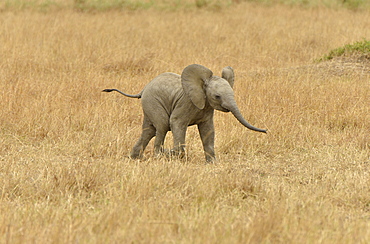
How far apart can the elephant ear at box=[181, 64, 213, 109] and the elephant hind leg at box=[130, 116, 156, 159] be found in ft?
2.44

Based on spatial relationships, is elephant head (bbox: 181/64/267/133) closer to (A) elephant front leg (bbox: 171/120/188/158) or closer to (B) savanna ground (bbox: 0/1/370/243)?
(A) elephant front leg (bbox: 171/120/188/158)

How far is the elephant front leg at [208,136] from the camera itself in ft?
17.8

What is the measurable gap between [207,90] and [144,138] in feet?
3.36

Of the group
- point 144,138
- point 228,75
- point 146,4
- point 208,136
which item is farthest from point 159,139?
point 146,4

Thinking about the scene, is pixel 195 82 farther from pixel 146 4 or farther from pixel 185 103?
pixel 146 4

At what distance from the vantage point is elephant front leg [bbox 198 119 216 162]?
5434 millimetres

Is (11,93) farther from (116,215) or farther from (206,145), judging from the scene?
(116,215)

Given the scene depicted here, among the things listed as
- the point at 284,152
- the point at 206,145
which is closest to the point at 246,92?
the point at 284,152

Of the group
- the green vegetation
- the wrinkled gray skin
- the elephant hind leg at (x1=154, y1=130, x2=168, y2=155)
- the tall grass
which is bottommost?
the tall grass

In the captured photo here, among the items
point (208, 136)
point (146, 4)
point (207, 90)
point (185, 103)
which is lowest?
point (146, 4)

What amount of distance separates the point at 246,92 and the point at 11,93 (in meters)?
3.40

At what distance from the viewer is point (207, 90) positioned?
16.6 ft

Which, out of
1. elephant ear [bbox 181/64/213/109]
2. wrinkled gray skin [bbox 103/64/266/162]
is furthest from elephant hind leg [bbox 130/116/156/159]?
elephant ear [bbox 181/64/213/109]

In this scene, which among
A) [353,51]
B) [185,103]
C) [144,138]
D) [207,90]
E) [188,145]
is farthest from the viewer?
[353,51]
